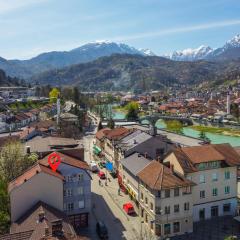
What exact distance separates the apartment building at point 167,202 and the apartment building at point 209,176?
172 centimetres

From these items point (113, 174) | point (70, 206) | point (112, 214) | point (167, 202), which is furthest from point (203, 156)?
point (113, 174)

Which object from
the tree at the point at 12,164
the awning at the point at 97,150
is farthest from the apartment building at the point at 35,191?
the awning at the point at 97,150

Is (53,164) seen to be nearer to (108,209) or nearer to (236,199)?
(108,209)

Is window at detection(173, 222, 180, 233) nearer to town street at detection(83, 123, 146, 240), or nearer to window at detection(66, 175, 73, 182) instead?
town street at detection(83, 123, 146, 240)

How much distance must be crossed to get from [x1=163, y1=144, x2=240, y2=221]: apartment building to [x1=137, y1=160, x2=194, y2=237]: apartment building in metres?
1.72

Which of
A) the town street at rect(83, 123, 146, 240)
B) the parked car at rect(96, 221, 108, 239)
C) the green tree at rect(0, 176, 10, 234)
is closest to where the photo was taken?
the green tree at rect(0, 176, 10, 234)

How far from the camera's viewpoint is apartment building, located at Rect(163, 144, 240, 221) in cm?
3628

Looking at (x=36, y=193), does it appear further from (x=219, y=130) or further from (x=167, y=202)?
(x=219, y=130)

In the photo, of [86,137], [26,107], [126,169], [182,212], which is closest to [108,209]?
[126,169]

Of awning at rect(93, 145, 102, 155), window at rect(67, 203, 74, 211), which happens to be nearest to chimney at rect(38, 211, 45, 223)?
window at rect(67, 203, 74, 211)

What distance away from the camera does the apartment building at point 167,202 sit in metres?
33.2

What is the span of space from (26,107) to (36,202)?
91.5 m

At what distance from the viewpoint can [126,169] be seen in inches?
1689

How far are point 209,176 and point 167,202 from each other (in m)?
6.10
